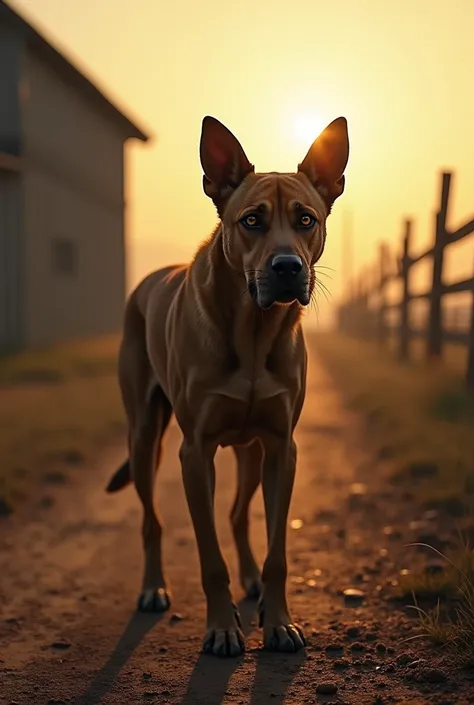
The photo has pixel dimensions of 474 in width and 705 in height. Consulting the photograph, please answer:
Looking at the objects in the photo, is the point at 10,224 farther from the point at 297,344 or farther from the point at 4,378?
the point at 297,344

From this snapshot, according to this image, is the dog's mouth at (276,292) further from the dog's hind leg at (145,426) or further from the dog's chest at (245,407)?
the dog's hind leg at (145,426)

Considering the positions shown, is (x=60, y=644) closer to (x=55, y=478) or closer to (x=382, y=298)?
(x=55, y=478)

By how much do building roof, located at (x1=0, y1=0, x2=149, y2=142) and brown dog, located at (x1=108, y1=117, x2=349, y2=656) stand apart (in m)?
13.4

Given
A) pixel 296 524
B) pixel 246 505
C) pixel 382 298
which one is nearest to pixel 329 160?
pixel 246 505

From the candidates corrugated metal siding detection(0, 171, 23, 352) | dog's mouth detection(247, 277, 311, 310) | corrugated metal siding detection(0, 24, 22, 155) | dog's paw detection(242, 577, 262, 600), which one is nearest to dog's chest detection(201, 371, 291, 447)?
dog's mouth detection(247, 277, 311, 310)

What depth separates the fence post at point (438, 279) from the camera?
9.98m

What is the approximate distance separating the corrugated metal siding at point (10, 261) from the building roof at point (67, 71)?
8.63ft

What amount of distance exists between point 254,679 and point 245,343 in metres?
1.31

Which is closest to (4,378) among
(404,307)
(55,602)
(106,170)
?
(404,307)

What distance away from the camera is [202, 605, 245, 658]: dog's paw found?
10.8 feet

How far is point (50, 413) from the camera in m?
9.18

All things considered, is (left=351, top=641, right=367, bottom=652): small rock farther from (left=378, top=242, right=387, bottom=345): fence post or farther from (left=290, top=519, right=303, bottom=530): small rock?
(left=378, top=242, right=387, bottom=345): fence post

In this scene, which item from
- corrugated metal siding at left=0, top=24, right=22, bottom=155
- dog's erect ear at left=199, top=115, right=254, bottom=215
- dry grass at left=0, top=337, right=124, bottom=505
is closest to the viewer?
dog's erect ear at left=199, top=115, right=254, bottom=215

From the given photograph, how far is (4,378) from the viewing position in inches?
466
